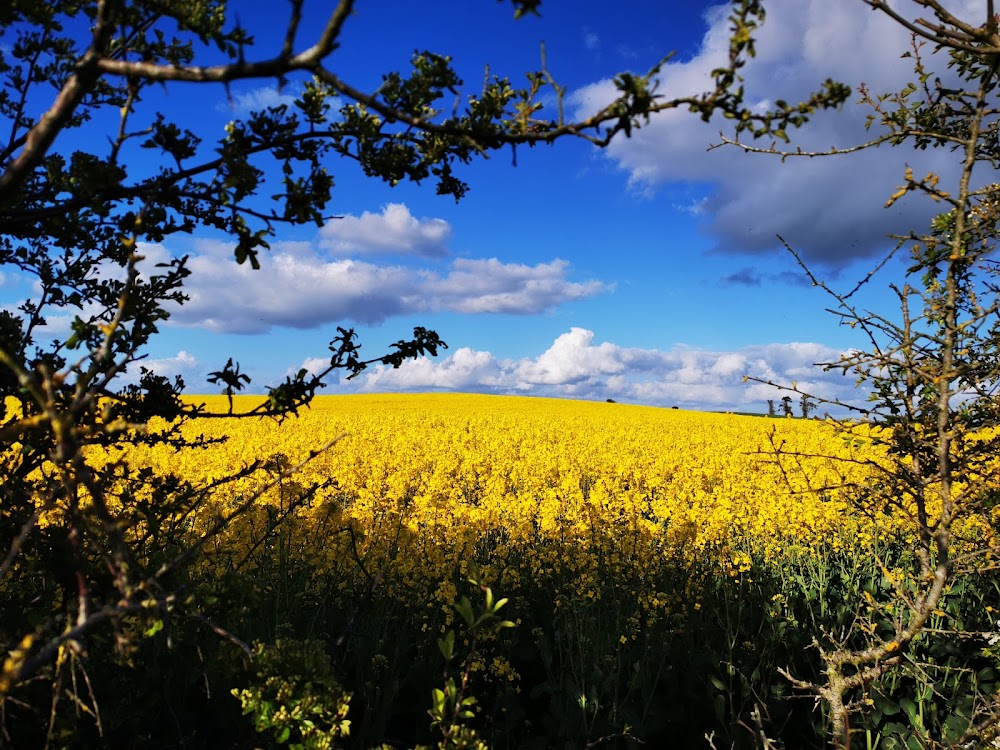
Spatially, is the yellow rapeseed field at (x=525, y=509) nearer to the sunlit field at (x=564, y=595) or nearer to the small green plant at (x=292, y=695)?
the sunlit field at (x=564, y=595)

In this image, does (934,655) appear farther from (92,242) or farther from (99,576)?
(92,242)

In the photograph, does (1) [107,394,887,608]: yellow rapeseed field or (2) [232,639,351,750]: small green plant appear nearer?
(2) [232,639,351,750]: small green plant

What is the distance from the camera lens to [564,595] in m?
4.75

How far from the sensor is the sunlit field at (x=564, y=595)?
3592 mm

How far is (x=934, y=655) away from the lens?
4.95 metres

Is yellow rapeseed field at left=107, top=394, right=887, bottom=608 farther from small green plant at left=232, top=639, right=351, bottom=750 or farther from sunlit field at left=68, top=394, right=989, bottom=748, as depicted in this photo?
small green plant at left=232, top=639, right=351, bottom=750

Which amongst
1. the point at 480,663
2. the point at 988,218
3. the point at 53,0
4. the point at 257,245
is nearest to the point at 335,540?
the point at 480,663

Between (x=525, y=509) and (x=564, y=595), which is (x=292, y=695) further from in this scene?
(x=525, y=509)

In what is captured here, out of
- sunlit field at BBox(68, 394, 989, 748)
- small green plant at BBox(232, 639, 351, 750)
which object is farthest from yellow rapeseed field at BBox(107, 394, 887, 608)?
small green plant at BBox(232, 639, 351, 750)

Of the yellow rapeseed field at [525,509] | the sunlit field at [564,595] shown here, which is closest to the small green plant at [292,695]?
the sunlit field at [564,595]

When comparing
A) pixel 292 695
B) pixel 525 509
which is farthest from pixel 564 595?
pixel 292 695

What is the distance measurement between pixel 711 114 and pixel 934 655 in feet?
17.5

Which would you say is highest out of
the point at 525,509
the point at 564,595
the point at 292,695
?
the point at 292,695

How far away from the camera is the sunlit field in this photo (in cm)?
359
